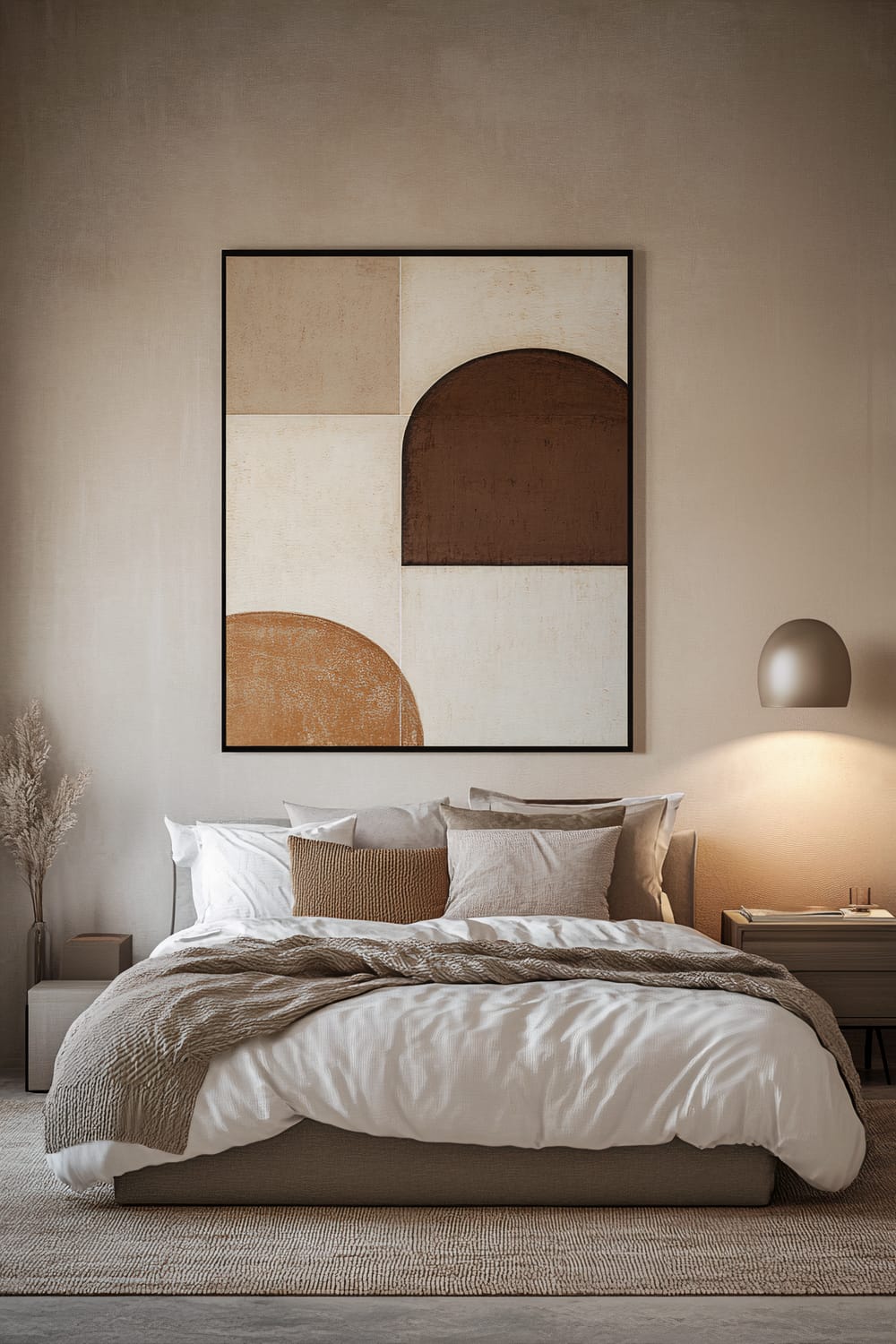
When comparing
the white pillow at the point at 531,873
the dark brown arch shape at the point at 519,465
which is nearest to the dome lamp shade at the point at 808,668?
the dark brown arch shape at the point at 519,465

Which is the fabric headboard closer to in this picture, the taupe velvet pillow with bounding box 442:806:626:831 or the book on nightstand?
the book on nightstand

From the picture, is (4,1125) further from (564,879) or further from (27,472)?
(27,472)

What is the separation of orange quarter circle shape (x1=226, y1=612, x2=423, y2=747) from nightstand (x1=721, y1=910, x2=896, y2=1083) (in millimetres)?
1480

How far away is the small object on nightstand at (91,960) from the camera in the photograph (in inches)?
170

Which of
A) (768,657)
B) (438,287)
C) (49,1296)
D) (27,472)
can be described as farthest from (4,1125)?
(438,287)

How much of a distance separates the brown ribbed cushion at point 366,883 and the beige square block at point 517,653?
73 cm

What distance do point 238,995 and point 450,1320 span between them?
94 cm

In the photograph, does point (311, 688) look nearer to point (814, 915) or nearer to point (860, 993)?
point (814, 915)

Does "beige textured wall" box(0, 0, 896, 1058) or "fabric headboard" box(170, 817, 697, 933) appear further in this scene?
"beige textured wall" box(0, 0, 896, 1058)

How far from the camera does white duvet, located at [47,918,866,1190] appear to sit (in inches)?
110

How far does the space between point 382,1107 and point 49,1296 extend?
2.57 feet

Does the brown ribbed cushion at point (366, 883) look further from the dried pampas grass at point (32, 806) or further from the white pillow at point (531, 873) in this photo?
the dried pampas grass at point (32, 806)

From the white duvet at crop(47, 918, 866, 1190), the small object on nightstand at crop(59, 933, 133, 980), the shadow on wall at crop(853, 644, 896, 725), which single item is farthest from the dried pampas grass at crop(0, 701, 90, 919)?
the shadow on wall at crop(853, 644, 896, 725)

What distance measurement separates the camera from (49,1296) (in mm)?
2471
